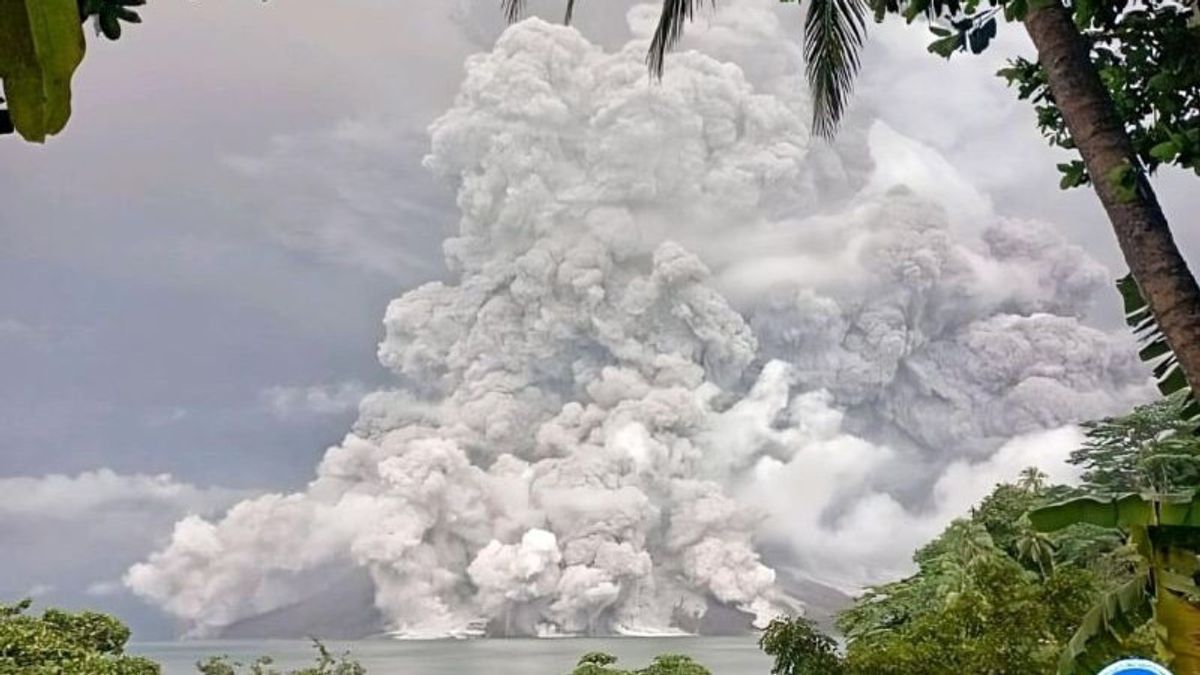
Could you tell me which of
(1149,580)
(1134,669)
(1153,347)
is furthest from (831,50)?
(1134,669)

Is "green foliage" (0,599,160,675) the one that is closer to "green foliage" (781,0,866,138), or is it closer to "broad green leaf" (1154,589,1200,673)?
"green foliage" (781,0,866,138)

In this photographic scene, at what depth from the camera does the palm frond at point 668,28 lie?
12.4ft

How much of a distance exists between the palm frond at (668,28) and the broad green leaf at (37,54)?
11.0 feet

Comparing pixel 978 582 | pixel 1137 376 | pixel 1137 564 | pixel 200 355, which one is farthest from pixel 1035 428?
pixel 1137 564

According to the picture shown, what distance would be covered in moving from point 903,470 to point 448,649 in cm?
1972

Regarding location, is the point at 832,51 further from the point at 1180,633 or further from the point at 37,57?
the point at 37,57

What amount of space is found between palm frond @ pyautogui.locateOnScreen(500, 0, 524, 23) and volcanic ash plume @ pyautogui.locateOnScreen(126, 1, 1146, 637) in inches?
1501

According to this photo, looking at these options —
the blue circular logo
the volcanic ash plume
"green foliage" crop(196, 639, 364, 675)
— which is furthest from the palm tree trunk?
the volcanic ash plume

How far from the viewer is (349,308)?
54.6 metres

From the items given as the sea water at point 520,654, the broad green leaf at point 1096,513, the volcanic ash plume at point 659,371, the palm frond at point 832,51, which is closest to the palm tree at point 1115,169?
the broad green leaf at point 1096,513

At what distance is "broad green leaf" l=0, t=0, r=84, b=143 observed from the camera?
527 mm

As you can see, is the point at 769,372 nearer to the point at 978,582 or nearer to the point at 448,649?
the point at 448,649

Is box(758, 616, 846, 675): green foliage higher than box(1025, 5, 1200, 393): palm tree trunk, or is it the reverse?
box(1025, 5, 1200, 393): palm tree trunk

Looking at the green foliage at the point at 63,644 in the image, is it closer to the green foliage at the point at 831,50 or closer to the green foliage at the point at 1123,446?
the green foliage at the point at 831,50
